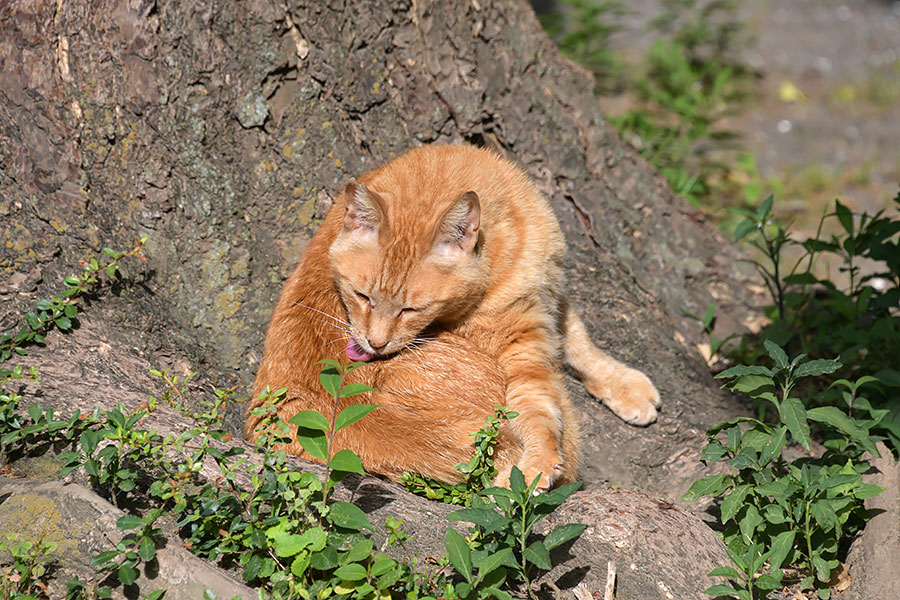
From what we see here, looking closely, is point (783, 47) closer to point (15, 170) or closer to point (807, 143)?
point (807, 143)

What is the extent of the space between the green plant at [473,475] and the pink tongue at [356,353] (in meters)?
0.55

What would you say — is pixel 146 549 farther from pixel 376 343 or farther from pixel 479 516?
pixel 376 343

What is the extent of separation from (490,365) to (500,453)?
0.39 metres

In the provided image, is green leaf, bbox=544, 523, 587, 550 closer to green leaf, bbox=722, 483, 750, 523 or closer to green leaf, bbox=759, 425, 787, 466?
green leaf, bbox=722, 483, 750, 523

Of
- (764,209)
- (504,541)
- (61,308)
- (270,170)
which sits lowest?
(504,541)

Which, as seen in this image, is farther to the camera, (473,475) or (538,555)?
(473,475)

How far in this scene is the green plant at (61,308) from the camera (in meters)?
2.60

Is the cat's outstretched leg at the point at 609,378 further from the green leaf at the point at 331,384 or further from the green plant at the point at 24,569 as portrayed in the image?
the green plant at the point at 24,569

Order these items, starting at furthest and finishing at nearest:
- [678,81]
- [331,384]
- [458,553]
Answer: [678,81], [331,384], [458,553]

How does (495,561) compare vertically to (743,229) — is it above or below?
below

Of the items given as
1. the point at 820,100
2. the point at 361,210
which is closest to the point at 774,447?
the point at 361,210

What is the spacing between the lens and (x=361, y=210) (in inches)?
119

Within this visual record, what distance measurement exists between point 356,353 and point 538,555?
1.30m

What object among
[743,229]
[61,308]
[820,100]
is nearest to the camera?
[61,308]
